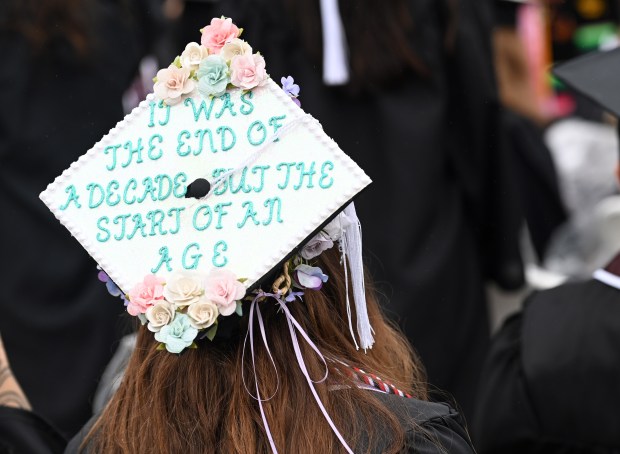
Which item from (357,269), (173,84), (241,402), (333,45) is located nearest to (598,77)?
(333,45)

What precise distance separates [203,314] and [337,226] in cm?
26

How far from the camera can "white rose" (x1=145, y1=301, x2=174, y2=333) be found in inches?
63.4

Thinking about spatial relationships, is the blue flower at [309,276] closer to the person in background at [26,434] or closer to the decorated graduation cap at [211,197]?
the decorated graduation cap at [211,197]

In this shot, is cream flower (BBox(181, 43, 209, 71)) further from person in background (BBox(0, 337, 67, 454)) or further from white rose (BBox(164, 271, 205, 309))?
person in background (BBox(0, 337, 67, 454))

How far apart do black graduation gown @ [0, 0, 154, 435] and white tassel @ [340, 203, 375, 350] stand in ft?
5.89

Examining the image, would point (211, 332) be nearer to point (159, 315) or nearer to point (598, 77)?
point (159, 315)

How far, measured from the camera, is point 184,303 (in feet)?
5.27

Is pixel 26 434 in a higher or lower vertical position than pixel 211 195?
lower

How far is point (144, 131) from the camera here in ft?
5.69

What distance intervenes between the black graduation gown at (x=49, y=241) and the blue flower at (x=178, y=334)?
1.84 metres

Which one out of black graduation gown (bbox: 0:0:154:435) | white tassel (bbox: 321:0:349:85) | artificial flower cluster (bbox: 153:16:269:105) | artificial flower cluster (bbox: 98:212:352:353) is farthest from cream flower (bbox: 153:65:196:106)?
black graduation gown (bbox: 0:0:154:435)

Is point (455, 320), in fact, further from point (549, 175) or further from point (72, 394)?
point (72, 394)

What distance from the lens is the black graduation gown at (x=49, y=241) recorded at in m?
3.37

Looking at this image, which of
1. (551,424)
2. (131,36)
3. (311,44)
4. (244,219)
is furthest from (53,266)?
(244,219)
